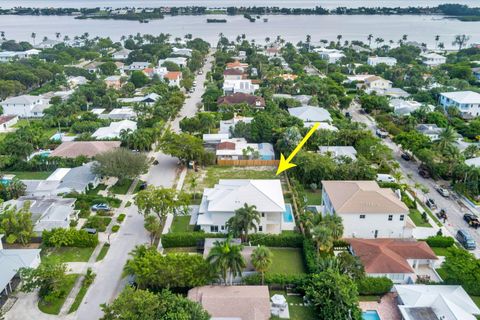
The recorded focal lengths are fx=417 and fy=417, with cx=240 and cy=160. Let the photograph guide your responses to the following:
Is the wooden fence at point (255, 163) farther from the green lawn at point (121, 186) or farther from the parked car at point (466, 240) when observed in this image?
the parked car at point (466, 240)

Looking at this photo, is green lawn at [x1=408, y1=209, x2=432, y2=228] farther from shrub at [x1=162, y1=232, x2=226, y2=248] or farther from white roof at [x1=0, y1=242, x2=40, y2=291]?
white roof at [x1=0, y1=242, x2=40, y2=291]

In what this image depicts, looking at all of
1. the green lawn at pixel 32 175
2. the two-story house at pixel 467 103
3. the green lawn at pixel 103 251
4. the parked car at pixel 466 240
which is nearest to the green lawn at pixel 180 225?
the green lawn at pixel 103 251

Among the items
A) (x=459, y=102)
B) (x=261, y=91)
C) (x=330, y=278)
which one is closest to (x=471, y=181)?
(x=330, y=278)

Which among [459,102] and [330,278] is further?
[459,102]

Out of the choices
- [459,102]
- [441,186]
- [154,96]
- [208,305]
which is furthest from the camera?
[154,96]

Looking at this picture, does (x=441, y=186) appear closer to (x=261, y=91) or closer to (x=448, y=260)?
(x=448, y=260)

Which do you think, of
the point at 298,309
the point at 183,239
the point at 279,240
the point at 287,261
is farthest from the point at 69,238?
the point at 298,309
